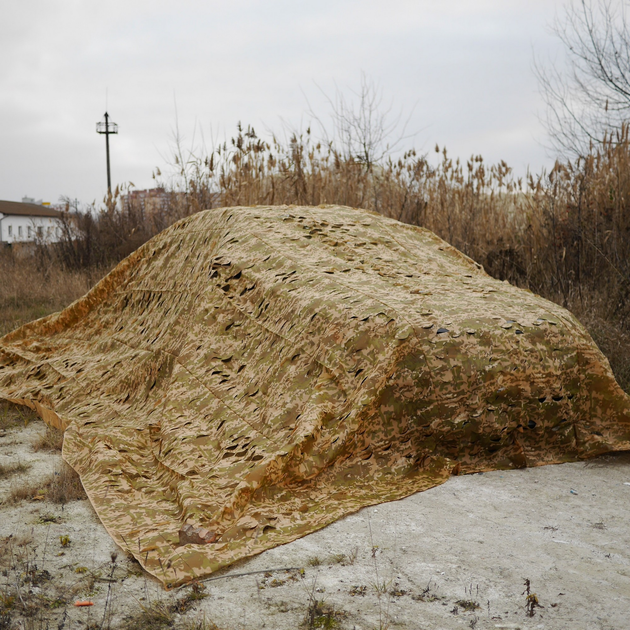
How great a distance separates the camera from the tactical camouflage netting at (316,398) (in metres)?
2.34

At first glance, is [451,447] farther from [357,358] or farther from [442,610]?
[442,610]

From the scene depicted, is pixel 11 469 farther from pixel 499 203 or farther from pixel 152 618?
pixel 499 203

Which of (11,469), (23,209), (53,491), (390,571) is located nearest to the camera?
(390,571)

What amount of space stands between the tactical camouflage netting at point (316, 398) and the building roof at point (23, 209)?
4172 centimetres

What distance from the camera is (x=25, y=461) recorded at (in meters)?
3.04

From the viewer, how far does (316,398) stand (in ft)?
8.45

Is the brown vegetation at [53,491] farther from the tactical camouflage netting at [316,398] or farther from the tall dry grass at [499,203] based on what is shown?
the tall dry grass at [499,203]

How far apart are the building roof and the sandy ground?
43.0 metres

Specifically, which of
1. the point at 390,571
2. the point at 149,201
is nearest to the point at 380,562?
the point at 390,571

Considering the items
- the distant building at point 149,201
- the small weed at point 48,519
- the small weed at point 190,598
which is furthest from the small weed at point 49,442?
the distant building at point 149,201

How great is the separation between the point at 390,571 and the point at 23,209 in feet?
158

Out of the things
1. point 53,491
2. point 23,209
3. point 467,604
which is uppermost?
point 23,209

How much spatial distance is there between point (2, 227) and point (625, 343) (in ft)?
149

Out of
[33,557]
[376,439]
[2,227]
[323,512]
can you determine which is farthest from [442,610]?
[2,227]
